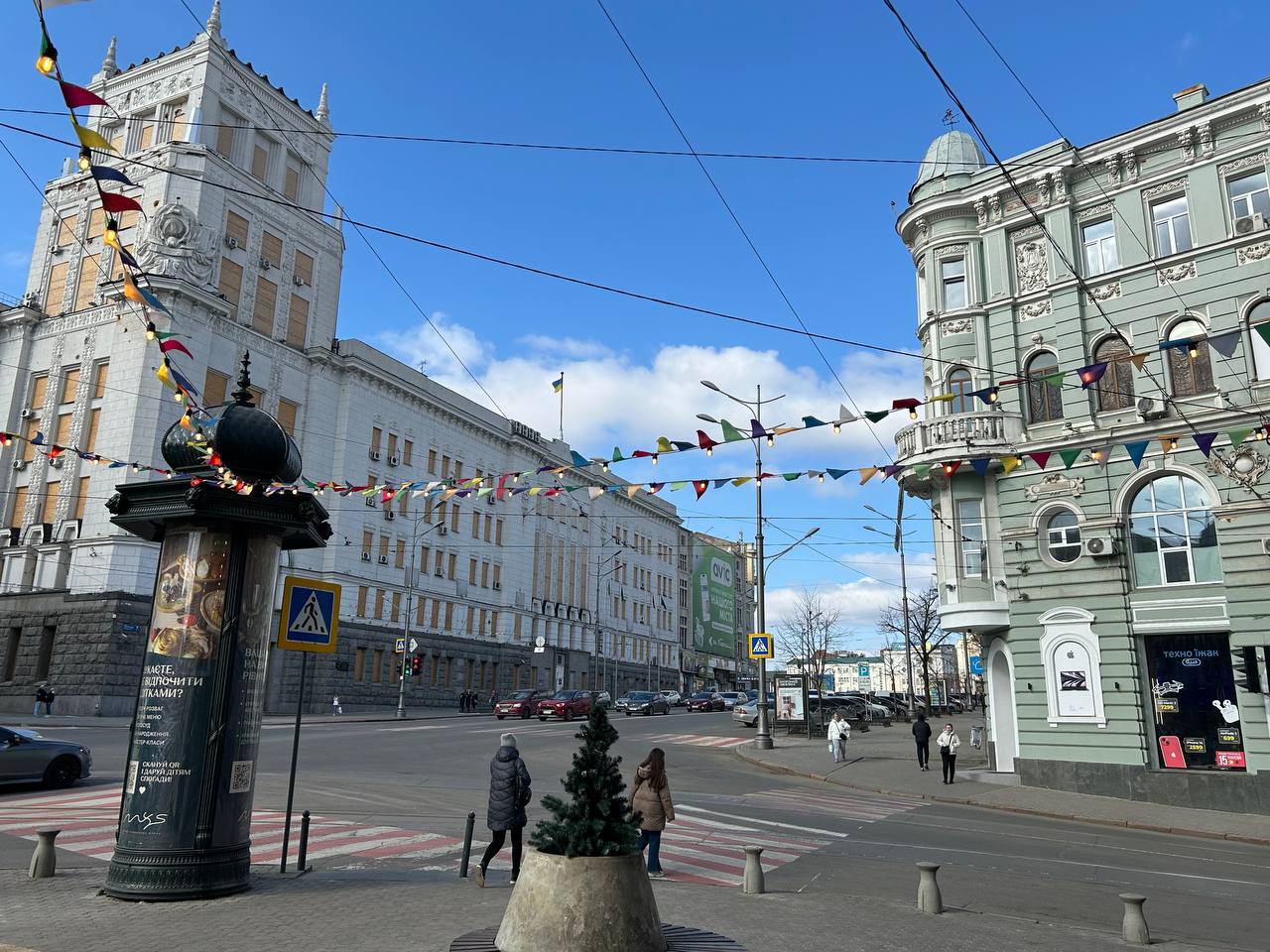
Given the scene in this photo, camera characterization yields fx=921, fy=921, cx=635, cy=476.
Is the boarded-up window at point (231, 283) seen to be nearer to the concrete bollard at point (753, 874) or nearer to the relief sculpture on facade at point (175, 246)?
the relief sculpture on facade at point (175, 246)

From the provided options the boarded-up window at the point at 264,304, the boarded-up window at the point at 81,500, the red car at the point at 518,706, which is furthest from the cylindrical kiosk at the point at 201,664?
the boarded-up window at the point at 264,304

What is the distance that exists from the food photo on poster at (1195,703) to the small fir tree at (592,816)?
19.2 metres

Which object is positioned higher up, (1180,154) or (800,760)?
(1180,154)

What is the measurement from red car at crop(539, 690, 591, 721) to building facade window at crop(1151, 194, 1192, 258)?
29662 mm

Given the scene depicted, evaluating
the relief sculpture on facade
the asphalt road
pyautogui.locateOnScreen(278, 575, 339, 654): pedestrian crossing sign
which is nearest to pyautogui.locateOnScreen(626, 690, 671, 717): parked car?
the asphalt road

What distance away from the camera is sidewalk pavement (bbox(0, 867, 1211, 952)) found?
23.7 ft

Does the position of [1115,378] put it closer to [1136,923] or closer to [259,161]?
[1136,923]

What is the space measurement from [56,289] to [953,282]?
144ft

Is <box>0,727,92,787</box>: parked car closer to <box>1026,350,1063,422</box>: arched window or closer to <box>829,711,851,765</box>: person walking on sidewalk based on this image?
<box>829,711,851,765</box>: person walking on sidewalk

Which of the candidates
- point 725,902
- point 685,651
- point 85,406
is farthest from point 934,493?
point 685,651

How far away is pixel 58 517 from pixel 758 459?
108 ft

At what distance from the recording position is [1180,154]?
23188mm

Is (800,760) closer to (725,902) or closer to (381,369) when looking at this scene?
(725,902)

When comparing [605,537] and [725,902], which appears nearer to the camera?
[725,902]
